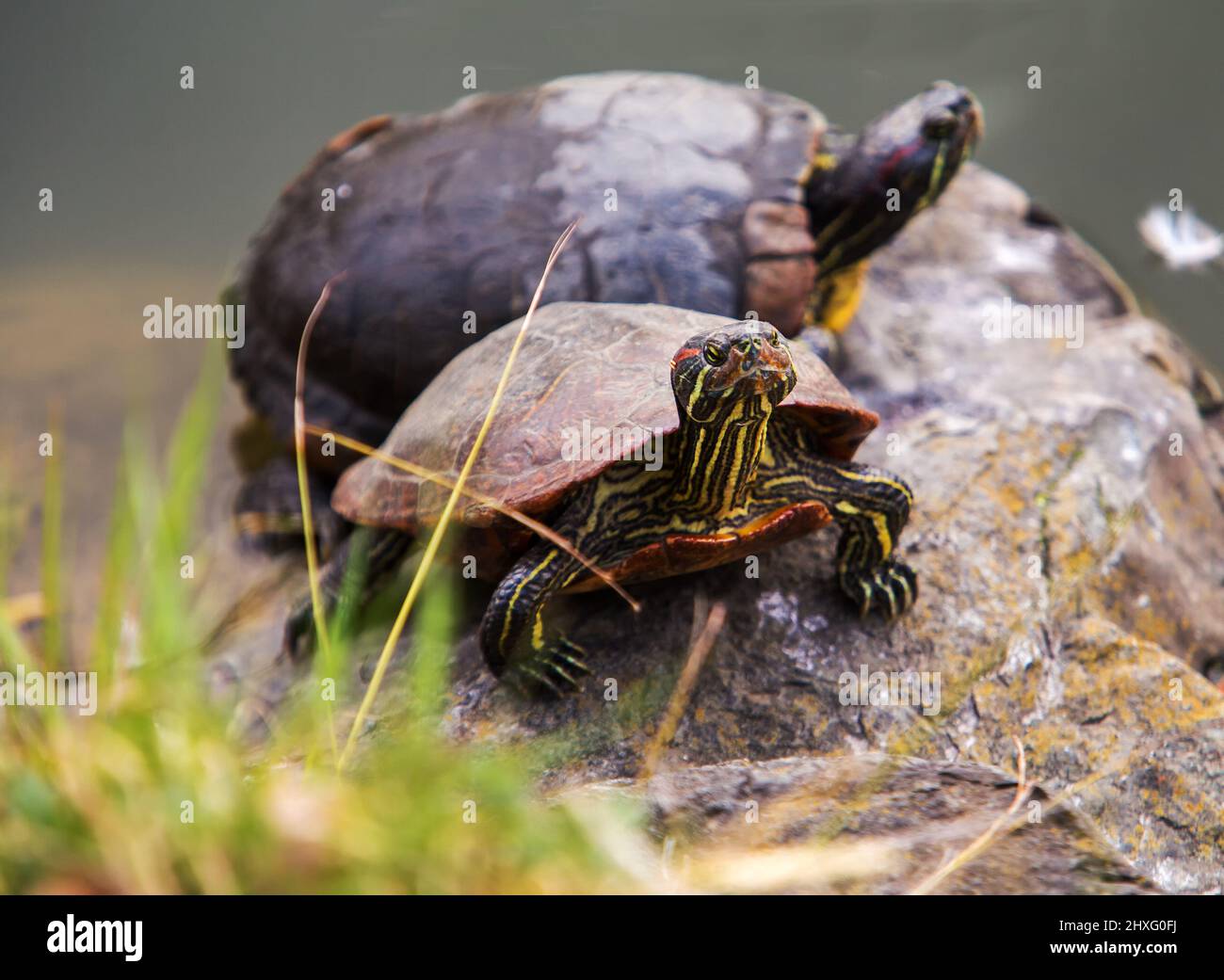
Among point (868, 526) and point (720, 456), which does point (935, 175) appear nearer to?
point (868, 526)

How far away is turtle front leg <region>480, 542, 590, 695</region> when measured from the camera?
258 centimetres

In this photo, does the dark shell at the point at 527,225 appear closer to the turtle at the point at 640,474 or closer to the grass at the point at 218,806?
the turtle at the point at 640,474

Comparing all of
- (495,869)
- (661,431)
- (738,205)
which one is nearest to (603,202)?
(738,205)

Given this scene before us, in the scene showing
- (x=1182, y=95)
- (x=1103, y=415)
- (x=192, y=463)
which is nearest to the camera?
(x=192, y=463)

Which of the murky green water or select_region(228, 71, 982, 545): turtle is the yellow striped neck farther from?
A: the murky green water

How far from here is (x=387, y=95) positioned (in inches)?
296

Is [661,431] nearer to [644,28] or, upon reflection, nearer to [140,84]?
[644,28]

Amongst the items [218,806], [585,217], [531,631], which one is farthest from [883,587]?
[585,217]

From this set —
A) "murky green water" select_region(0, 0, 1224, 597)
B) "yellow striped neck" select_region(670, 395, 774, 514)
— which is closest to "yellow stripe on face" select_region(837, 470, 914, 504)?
"yellow striped neck" select_region(670, 395, 774, 514)

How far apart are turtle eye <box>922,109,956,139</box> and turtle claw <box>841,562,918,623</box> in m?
2.35

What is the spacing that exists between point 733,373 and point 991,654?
114 cm

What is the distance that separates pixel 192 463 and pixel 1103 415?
303 cm
